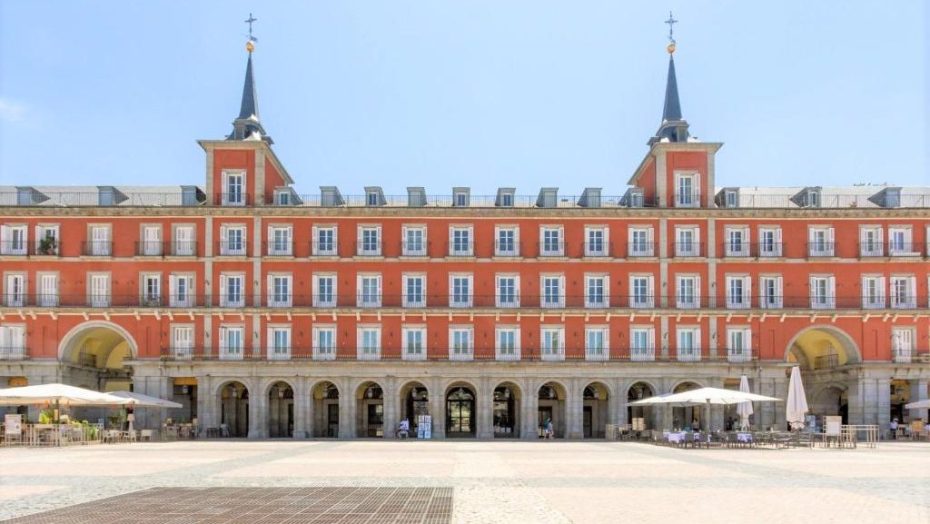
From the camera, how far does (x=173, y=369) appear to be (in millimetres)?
58656

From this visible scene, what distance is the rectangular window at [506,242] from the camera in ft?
200

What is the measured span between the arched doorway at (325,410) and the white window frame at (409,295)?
23.1ft

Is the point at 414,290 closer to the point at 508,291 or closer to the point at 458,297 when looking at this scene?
the point at 458,297

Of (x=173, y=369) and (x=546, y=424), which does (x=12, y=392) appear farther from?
(x=546, y=424)

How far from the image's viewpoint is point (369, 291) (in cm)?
6050

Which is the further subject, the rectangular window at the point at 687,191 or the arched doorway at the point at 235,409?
the arched doorway at the point at 235,409

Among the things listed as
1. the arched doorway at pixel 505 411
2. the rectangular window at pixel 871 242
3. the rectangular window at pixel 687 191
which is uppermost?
the rectangular window at pixel 687 191

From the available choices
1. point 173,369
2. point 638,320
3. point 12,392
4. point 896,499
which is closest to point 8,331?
point 173,369

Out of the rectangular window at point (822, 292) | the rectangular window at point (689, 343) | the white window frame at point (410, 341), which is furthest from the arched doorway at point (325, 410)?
the rectangular window at point (822, 292)

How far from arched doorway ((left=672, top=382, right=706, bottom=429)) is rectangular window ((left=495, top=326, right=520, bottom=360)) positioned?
31.0ft

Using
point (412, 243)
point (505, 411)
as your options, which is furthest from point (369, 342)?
point (505, 411)

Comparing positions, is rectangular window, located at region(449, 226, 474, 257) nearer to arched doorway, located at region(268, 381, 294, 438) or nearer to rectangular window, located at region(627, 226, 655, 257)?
rectangular window, located at region(627, 226, 655, 257)

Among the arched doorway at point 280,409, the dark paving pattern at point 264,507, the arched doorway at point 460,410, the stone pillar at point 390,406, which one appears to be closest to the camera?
the dark paving pattern at point 264,507

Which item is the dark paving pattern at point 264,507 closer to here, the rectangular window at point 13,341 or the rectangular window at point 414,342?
the rectangular window at point 414,342
